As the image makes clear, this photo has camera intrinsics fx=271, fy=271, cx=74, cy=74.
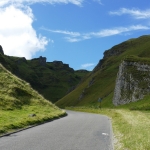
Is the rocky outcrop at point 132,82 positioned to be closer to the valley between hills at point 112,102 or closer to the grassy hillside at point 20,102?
the valley between hills at point 112,102

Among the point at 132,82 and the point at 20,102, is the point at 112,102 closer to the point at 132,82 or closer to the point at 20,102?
the point at 132,82

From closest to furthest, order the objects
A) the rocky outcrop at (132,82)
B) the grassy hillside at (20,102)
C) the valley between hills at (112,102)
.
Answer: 1. the valley between hills at (112,102)
2. the grassy hillside at (20,102)
3. the rocky outcrop at (132,82)

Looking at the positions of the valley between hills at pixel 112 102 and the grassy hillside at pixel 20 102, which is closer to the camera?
the valley between hills at pixel 112 102

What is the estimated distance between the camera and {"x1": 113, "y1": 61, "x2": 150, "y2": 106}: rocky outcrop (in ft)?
289

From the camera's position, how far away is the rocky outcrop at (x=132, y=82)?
88.2m

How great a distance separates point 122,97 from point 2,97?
175 ft

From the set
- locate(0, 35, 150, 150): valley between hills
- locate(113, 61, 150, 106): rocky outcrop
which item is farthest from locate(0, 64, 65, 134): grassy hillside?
locate(113, 61, 150, 106): rocky outcrop

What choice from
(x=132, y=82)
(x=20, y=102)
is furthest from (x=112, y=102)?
(x=20, y=102)

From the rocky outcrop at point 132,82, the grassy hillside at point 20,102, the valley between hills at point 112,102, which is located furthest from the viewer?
the rocky outcrop at point 132,82

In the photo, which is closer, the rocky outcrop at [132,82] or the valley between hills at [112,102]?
the valley between hills at [112,102]

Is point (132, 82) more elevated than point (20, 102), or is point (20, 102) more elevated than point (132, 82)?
point (132, 82)

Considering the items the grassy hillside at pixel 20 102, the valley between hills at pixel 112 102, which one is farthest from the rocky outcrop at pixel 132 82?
the grassy hillside at pixel 20 102

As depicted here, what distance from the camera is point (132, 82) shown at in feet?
311

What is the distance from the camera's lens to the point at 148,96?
82.1m
